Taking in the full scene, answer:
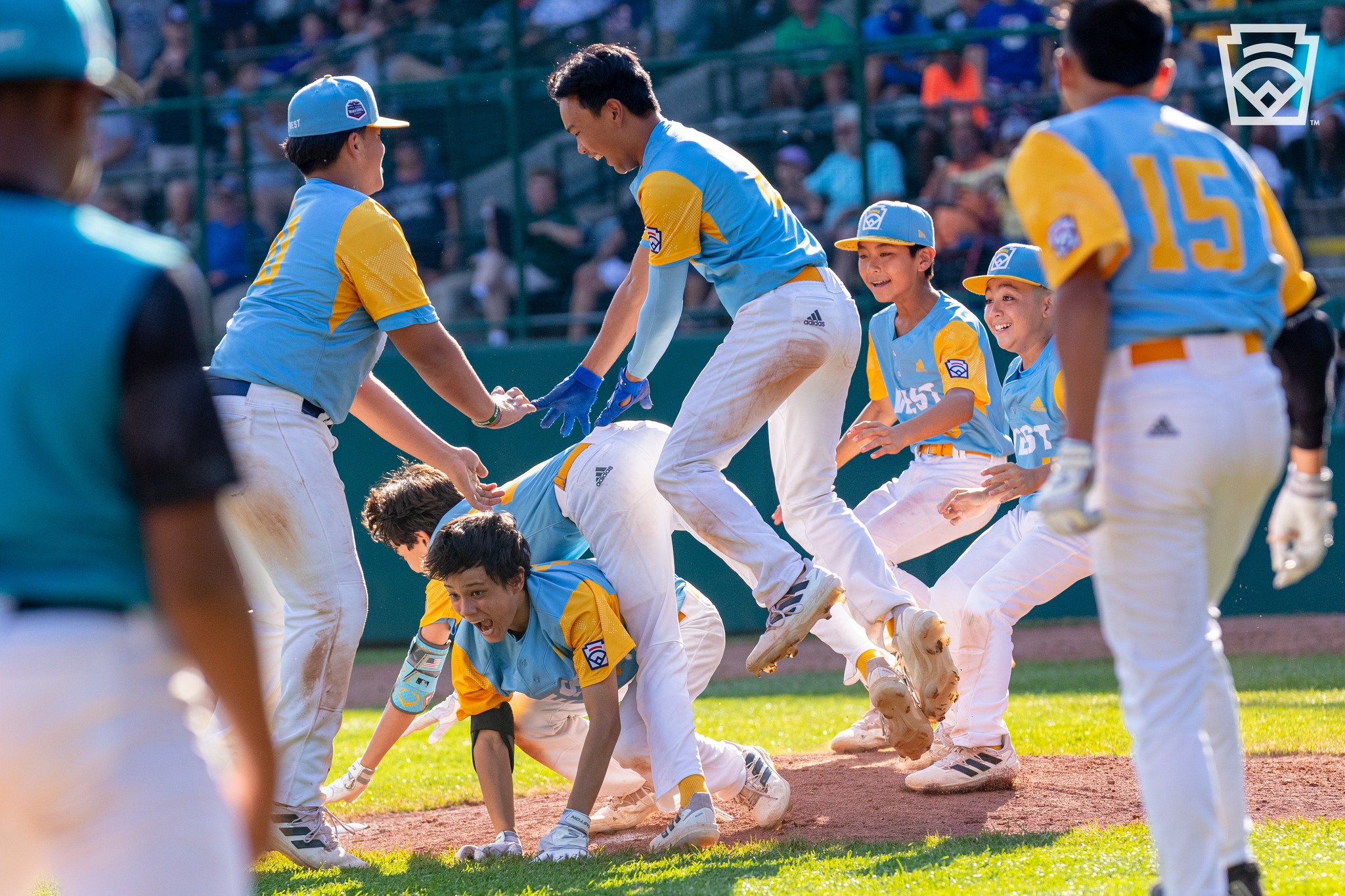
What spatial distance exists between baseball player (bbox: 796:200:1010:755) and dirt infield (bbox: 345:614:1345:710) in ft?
11.1

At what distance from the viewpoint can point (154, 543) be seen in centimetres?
157

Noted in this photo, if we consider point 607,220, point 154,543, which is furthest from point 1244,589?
point 154,543

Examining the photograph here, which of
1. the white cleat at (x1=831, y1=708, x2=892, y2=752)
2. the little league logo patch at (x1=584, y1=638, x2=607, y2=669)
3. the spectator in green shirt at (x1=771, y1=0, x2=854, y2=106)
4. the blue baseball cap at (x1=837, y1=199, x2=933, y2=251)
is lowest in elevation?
the white cleat at (x1=831, y1=708, x2=892, y2=752)

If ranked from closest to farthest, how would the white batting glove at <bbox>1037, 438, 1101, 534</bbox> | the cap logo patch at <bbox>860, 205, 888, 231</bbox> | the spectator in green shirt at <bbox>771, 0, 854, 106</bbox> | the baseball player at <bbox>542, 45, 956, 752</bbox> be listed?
the white batting glove at <bbox>1037, 438, 1101, 534</bbox>
the baseball player at <bbox>542, 45, 956, 752</bbox>
the cap logo patch at <bbox>860, 205, 888, 231</bbox>
the spectator in green shirt at <bbox>771, 0, 854, 106</bbox>

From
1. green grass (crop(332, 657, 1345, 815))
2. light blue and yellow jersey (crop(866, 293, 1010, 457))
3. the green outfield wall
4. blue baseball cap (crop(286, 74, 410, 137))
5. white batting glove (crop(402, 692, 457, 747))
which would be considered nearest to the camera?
blue baseball cap (crop(286, 74, 410, 137))

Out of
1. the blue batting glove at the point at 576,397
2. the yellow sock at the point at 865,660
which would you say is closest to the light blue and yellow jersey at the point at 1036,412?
the yellow sock at the point at 865,660

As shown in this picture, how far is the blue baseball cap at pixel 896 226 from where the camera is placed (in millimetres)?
5945

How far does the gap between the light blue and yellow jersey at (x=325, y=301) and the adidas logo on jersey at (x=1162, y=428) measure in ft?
8.82

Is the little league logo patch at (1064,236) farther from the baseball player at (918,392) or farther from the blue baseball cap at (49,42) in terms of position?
the baseball player at (918,392)

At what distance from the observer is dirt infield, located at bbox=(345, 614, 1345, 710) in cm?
947

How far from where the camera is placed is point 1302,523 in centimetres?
304

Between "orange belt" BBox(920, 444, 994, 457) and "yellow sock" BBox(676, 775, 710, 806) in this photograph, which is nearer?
"yellow sock" BBox(676, 775, 710, 806)

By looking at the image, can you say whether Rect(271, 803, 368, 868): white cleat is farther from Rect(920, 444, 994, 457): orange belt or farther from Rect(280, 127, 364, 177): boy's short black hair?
Rect(920, 444, 994, 457): orange belt

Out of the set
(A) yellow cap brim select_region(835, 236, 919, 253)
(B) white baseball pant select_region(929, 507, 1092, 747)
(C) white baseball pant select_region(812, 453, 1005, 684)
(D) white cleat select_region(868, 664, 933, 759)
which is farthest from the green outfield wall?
(D) white cleat select_region(868, 664, 933, 759)
